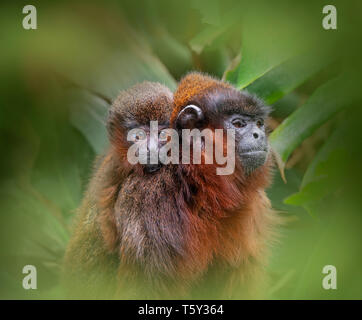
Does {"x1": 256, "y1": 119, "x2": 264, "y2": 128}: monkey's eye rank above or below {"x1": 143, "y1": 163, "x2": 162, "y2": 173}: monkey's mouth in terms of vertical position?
above

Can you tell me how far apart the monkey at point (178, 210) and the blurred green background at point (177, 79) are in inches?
4.1

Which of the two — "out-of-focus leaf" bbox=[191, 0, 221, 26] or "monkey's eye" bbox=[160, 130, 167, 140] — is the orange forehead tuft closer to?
"monkey's eye" bbox=[160, 130, 167, 140]

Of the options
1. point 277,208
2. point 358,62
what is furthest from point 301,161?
point 358,62

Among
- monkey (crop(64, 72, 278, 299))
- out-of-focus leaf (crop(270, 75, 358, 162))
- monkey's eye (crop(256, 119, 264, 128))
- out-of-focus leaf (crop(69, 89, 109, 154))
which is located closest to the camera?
monkey (crop(64, 72, 278, 299))

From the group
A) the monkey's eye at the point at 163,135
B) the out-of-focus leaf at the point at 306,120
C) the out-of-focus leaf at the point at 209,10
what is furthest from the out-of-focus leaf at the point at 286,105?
the monkey's eye at the point at 163,135

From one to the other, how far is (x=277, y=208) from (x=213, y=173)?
45cm

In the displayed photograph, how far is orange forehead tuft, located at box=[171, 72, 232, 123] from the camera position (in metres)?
1.35

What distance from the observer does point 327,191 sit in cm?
141

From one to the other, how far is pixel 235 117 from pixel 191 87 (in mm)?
154

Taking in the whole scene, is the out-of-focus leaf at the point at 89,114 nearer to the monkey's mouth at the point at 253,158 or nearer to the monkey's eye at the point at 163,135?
the monkey's eye at the point at 163,135

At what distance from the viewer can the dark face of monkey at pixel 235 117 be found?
132 centimetres

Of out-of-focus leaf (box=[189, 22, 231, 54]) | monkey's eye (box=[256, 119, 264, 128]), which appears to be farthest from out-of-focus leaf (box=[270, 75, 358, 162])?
out-of-focus leaf (box=[189, 22, 231, 54])

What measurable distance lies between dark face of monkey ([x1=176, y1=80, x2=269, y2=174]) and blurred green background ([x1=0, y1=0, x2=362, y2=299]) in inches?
3.0

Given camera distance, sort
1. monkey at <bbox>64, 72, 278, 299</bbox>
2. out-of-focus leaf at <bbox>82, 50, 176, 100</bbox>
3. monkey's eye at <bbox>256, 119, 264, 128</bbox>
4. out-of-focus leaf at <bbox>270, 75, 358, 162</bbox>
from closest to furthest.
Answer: monkey at <bbox>64, 72, 278, 299</bbox>, monkey's eye at <bbox>256, 119, 264, 128</bbox>, out-of-focus leaf at <bbox>270, 75, 358, 162</bbox>, out-of-focus leaf at <bbox>82, 50, 176, 100</bbox>
